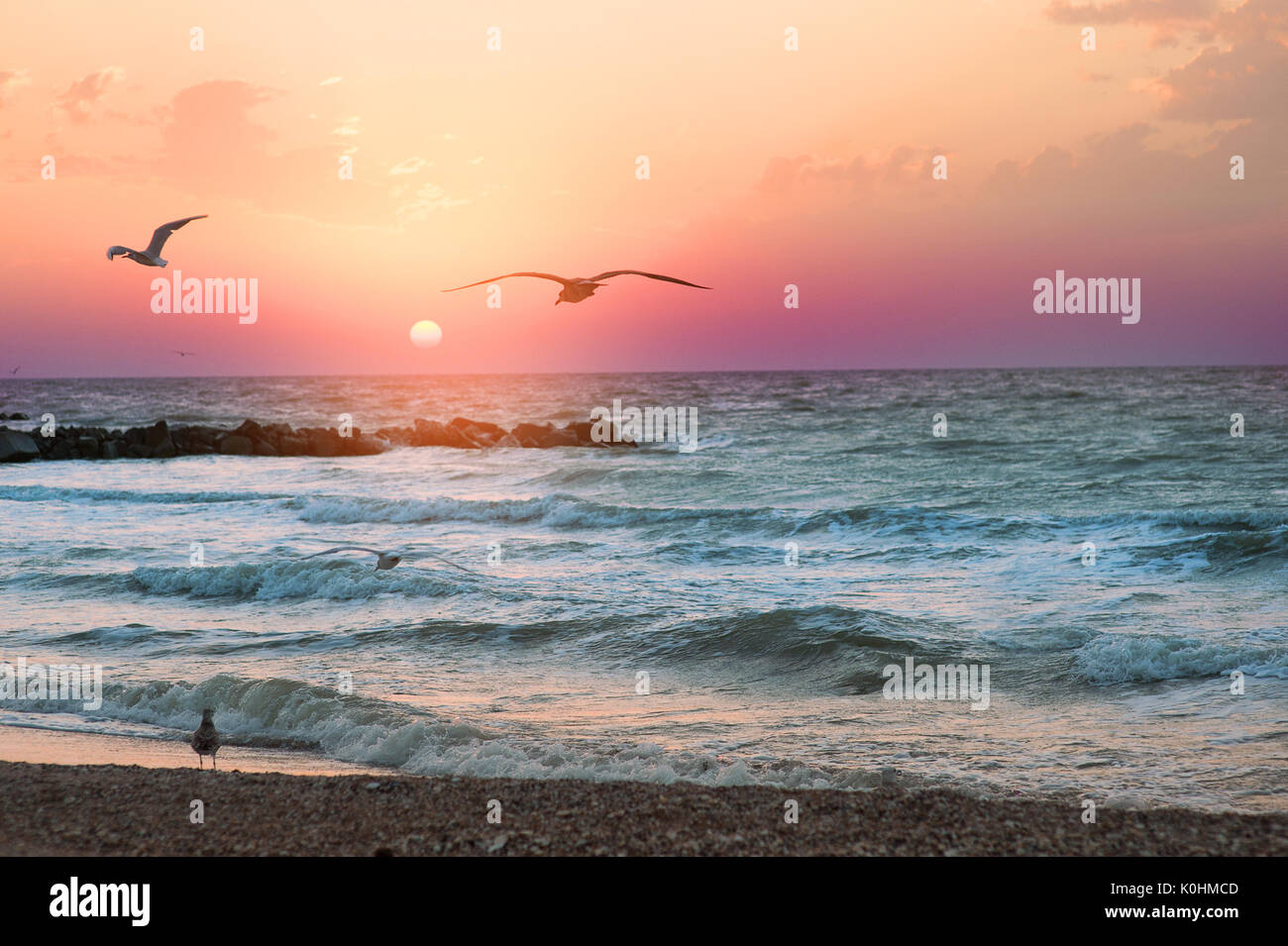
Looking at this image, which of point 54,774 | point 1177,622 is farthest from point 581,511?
point 54,774

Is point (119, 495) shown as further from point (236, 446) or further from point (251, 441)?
point (251, 441)

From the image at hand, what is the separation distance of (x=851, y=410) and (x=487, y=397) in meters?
40.9

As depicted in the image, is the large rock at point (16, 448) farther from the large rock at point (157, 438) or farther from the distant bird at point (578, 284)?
the distant bird at point (578, 284)

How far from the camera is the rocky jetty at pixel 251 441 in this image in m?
38.3

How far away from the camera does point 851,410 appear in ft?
202

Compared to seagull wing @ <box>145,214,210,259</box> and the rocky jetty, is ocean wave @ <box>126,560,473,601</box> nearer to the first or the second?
seagull wing @ <box>145,214,210,259</box>

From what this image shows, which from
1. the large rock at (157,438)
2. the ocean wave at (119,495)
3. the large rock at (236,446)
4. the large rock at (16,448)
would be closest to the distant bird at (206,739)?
the ocean wave at (119,495)

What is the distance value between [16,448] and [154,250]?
3087cm

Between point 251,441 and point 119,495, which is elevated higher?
point 251,441

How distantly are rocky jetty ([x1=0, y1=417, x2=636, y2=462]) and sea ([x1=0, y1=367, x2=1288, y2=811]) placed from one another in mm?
9415

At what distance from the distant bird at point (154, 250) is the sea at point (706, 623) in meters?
4.55

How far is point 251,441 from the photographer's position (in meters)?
40.3

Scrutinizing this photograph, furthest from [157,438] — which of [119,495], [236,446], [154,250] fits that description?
[154,250]
